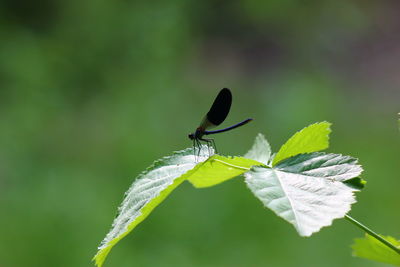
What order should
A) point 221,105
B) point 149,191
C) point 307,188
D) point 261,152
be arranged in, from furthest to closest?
point 221,105 < point 261,152 < point 149,191 < point 307,188

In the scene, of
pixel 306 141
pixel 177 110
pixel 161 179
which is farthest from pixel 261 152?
pixel 177 110

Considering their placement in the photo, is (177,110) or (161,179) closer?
(161,179)

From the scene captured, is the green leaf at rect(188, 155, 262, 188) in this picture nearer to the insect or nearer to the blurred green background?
the insect

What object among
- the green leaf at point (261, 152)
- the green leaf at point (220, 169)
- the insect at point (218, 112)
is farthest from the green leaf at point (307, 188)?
the insect at point (218, 112)

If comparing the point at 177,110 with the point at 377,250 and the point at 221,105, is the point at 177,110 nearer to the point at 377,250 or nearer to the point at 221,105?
the point at 221,105

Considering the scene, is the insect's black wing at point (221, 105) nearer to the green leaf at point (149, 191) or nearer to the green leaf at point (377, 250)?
the green leaf at point (149, 191)

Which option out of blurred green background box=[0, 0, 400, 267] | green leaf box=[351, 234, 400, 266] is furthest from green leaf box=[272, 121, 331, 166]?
blurred green background box=[0, 0, 400, 267]
